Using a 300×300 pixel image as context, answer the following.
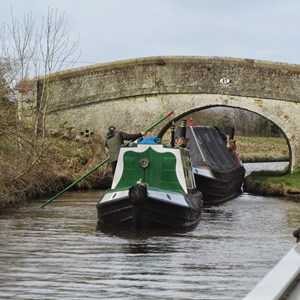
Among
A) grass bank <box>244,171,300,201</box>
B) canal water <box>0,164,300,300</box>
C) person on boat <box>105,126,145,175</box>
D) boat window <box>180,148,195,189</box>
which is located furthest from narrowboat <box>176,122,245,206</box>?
person on boat <box>105,126,145,175</box>

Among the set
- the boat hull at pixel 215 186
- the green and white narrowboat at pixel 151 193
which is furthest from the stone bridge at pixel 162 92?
the green and white narrowboat at pixel 151 193

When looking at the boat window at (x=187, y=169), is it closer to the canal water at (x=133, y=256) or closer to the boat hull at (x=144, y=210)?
the canal water at (x=133, y=256)

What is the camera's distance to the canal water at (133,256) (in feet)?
22.8

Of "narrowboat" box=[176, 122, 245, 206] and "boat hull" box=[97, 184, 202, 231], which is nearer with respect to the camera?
"boat hull" box=[97, 184, 202, 231]

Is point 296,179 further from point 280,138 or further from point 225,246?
point 280,138

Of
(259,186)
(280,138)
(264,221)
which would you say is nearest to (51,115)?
(259,186)

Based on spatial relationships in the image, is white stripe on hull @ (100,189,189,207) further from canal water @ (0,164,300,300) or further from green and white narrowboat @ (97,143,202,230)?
canal water @ (0,164,300,300)

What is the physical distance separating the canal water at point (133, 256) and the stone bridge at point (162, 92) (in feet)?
20.9

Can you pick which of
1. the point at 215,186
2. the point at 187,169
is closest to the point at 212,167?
the point at 215,186

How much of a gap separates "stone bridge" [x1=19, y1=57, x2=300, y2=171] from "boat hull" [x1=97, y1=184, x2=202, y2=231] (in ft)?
28.2

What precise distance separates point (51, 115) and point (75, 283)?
541 inches

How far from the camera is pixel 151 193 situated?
35.1 ft

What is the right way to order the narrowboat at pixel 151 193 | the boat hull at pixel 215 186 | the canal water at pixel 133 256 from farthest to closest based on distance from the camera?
the boat hull at pixel 215 186 < the narrowboat at pixel 151 193 < the canal water at pixel 133 256

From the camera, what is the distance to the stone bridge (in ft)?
64.7
